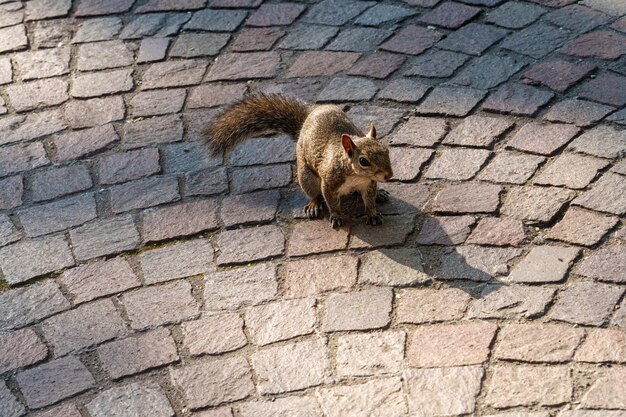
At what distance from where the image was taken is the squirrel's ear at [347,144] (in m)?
4.44

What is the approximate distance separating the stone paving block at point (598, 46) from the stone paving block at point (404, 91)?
912 mm

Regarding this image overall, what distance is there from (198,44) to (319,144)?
6.35ft

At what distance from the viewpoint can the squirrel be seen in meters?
4.49

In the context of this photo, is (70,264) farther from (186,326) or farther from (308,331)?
(308,331)

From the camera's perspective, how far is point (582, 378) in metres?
3.75

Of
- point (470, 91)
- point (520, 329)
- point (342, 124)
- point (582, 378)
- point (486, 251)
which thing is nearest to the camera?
point (582, 378)

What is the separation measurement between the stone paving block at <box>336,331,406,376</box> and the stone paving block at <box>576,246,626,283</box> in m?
0.90

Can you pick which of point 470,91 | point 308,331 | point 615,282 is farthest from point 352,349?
point 470,91

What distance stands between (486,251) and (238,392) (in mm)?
1366

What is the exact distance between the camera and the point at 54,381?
4.04m

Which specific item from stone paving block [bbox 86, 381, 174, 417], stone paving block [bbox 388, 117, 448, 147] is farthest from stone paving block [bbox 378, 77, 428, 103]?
stone paving block [bbox 86, 381, 174, 417]

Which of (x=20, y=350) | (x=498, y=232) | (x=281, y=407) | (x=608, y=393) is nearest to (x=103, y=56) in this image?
(x=20, y=350)

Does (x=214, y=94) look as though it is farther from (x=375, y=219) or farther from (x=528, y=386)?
(x=528, y=386)

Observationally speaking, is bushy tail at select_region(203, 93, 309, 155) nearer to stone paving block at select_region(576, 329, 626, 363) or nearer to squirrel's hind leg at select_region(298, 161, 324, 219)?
squirrel's hind leg at select_region(298, 161, 324, 219)
